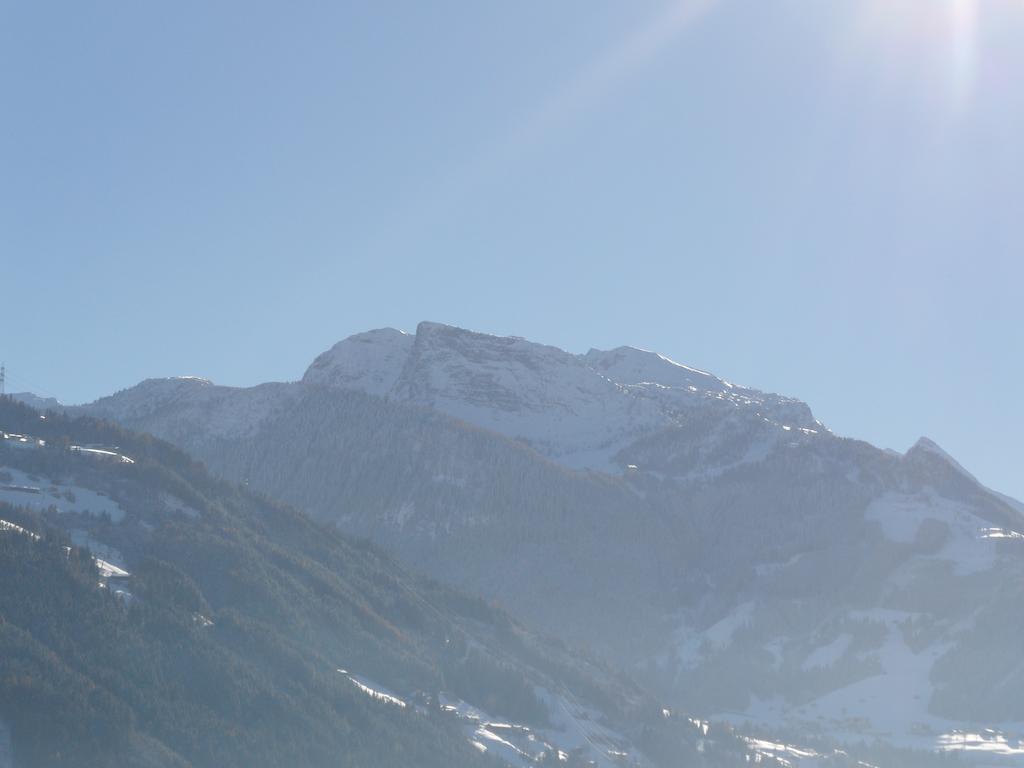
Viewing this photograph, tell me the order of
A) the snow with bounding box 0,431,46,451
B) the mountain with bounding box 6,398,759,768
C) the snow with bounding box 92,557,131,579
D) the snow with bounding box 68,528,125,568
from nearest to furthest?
1. the mountain with bounding box 6,398,759,768
2. the snow with bounding box 92,557,131,579
3. the snow with bounding box 68,528,125,568
4. the snow with bounding box 0,431,46,451

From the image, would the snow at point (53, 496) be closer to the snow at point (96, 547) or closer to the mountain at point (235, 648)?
the mountain at point (235, 648)

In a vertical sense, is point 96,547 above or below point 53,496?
below

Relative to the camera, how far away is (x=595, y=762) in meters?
130

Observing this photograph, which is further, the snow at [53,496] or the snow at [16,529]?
the snow at [53,496]

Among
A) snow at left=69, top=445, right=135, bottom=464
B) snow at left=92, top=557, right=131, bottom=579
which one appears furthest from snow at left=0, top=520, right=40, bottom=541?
snow at left=69, top=445, right=135, bottom=464

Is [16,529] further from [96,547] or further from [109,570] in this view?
[96,547]

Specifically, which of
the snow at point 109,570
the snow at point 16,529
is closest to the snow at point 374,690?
the snow at point 109,570

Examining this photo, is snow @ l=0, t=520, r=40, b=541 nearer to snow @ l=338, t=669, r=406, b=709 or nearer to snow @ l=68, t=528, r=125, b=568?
snow @ l=68, t=528, r=125, b=568

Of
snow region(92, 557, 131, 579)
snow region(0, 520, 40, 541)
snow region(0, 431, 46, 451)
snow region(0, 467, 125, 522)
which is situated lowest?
snow region(92, 557, 131, 579)

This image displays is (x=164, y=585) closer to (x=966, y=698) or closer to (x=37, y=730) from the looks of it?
(x=37, y=730)

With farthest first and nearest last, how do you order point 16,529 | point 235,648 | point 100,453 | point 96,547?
point 100,453
point 96,547
point 235,648
point 16,529

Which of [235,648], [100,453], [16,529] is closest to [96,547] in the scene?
[16,529]

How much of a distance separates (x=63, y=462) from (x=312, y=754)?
40.4 m

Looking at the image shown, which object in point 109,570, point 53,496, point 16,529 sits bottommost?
point 109,570
